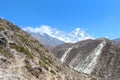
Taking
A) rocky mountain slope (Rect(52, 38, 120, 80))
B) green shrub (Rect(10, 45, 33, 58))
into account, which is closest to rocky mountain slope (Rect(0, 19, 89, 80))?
green shrub (Rect(10, 45, 33, 58))

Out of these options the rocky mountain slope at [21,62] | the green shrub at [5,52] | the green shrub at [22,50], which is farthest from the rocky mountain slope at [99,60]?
the green shrub at [5,52]

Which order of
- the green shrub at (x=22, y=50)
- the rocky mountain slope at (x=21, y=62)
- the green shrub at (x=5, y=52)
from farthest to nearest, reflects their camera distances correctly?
the green shrub at (x=22, y=50), the green shrub at (x=5, y=52), the rocky mountain slope at (x=21, y=62)

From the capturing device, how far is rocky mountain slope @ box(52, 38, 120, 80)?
90.1 meters

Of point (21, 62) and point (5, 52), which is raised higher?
point (5, 52)

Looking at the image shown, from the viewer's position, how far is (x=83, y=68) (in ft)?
319

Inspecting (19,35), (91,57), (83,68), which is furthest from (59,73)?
(91,57)

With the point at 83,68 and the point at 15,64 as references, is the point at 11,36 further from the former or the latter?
the point at 83,68

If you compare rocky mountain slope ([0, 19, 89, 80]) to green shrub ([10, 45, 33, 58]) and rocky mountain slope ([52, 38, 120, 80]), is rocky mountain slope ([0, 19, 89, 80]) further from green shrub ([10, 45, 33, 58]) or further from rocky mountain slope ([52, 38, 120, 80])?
rocky mountain slope ([52, 38, 120, 80])

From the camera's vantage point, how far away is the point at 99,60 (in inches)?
3979

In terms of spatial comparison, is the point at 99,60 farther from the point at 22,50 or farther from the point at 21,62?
the point at 21,62

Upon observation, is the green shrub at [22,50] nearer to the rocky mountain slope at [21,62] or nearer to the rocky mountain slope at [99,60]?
the rocky mountain slope at [21,62]

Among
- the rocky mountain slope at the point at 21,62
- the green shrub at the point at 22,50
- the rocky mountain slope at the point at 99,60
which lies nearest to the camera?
the rocky mountain slope at the point at 21,62

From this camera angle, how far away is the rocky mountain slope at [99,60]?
90062 mm

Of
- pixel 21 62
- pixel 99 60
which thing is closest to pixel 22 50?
pixel 21 62
